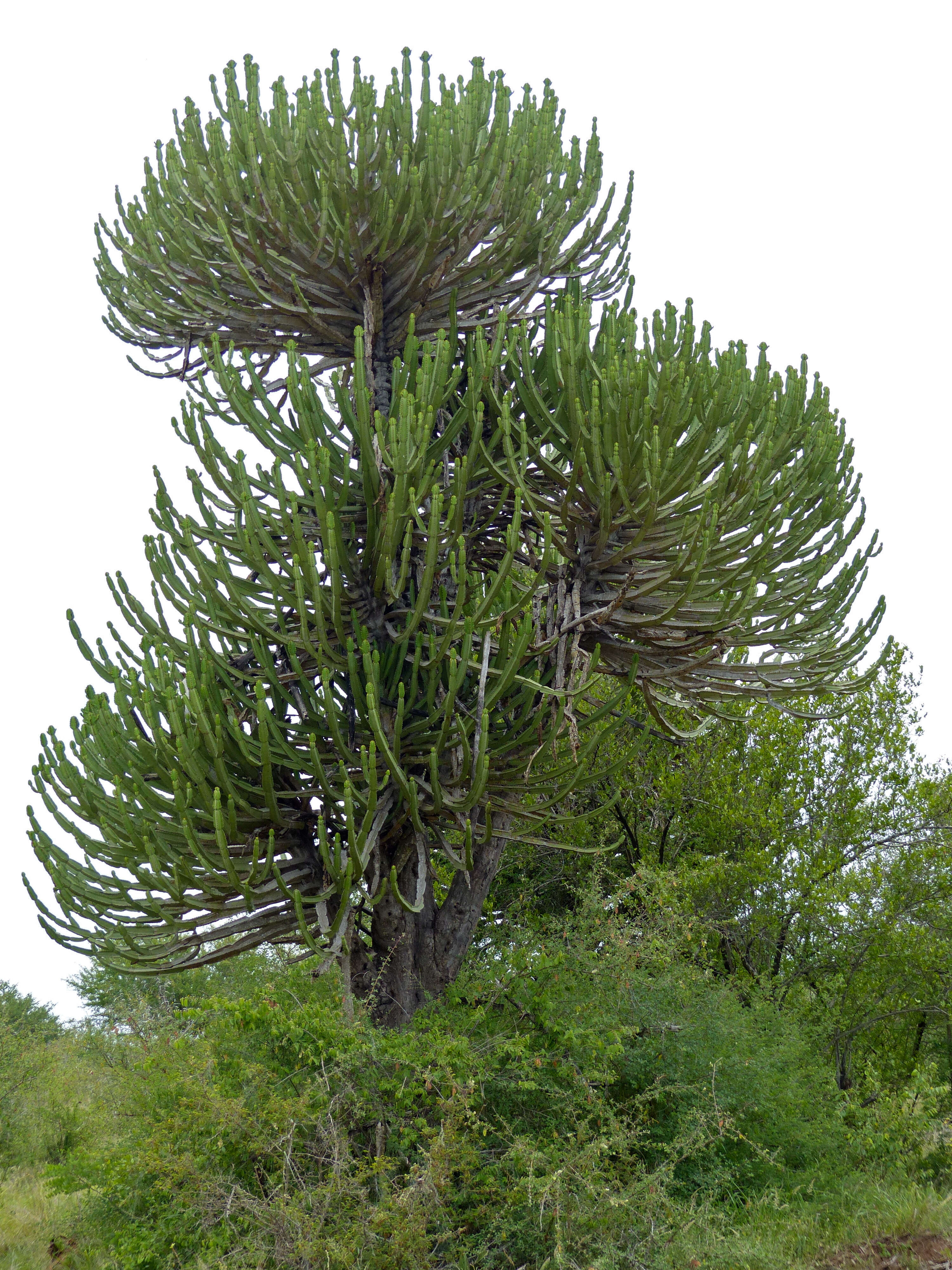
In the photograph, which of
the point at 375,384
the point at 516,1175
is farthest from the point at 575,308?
the point at 516,1175

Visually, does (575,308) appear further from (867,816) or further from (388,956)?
(867,816)

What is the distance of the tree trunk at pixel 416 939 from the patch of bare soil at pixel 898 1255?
290 centimetres

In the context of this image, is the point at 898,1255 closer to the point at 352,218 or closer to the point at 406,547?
the point at 406,547

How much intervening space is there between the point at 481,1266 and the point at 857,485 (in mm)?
5613

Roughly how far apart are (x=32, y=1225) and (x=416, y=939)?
4695mm

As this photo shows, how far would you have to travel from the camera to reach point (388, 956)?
6.94 metres

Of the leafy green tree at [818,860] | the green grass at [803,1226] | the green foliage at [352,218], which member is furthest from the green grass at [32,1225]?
the green foliage at [352,218]

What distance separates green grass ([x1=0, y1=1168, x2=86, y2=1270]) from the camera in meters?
7.95

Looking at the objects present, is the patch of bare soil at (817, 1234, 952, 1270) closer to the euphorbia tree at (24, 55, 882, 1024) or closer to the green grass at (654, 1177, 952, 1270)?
the green grass at (654, 1177, 952, 1270)

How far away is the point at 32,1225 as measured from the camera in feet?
28.6

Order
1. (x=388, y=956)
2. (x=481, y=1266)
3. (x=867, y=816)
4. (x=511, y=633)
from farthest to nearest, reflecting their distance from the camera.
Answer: (x=867, y=816) < (x=388, y=956) < (x=511, y=633) < (x=481, y=1266)

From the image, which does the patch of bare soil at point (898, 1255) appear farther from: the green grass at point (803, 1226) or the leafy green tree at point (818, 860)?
the leafy green tree at point (818, 860)

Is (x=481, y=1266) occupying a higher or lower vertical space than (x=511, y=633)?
lower

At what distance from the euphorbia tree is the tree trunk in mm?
25
